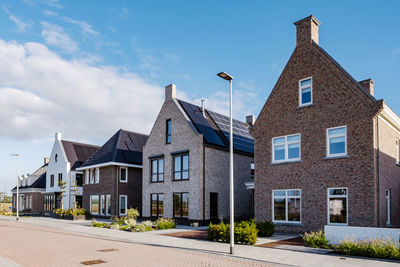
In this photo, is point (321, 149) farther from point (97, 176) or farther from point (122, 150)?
point (97, 176)

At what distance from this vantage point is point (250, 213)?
26609 millimetres

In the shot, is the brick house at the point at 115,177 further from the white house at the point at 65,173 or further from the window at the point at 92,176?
the white house at the point at 65,173

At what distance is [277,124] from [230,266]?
1054cm

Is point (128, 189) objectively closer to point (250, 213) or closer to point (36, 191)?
point (250, 213)

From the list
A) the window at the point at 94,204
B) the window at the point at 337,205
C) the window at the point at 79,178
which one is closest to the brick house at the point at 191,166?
the window at the point at 94,204

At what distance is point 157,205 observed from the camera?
26828 mm

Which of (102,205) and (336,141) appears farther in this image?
(102,205)

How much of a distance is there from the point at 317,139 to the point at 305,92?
2.65 metres

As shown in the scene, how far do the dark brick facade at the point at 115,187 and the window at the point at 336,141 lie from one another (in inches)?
762

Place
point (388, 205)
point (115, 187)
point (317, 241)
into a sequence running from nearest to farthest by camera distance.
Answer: point (317, 241), point (388, 205), point (115, 187)

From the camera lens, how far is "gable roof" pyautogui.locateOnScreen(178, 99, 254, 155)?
25.1 meters

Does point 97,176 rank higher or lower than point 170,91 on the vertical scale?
lower

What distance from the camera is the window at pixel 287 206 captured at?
17578mm

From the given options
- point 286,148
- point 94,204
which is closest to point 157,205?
point 94,204
